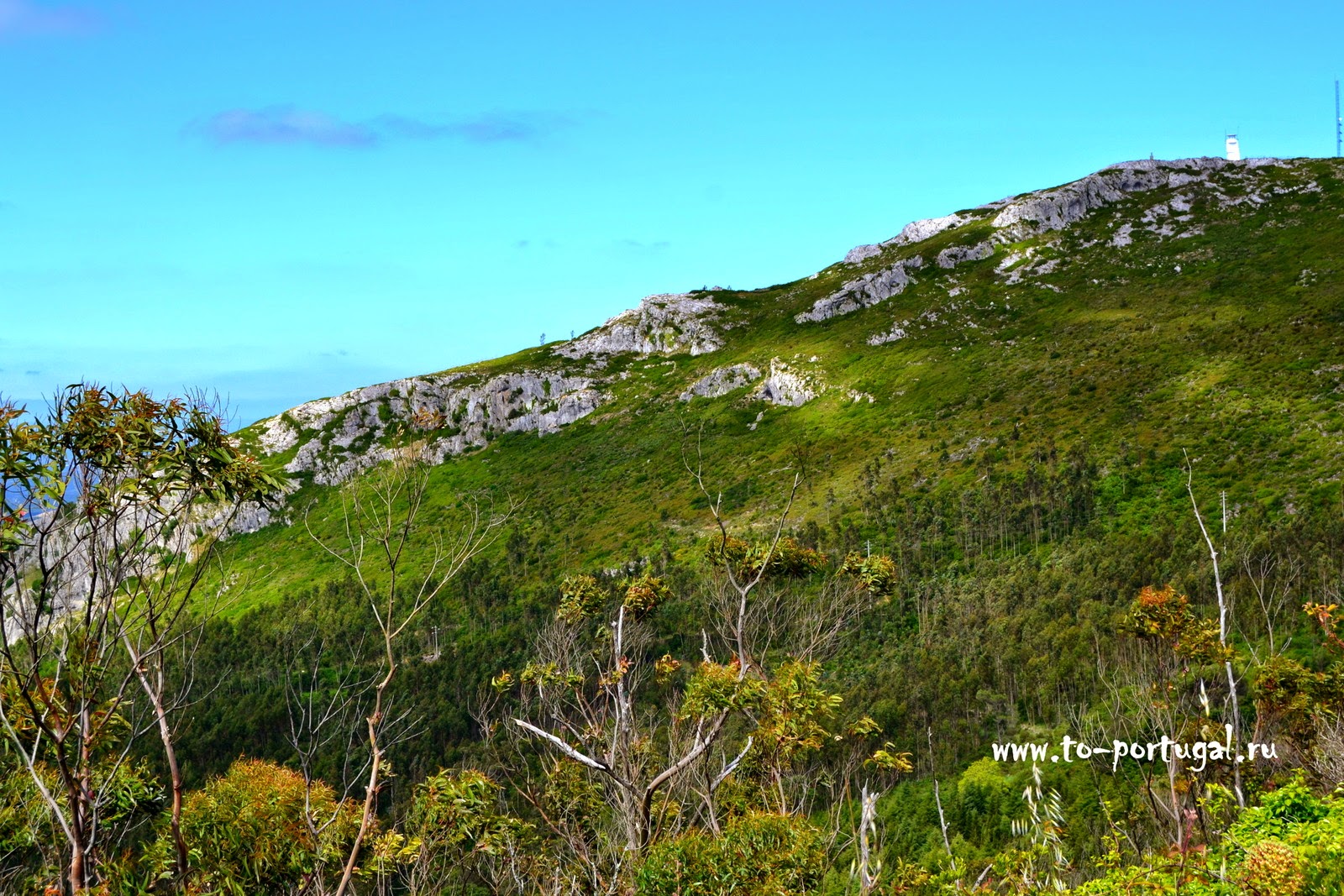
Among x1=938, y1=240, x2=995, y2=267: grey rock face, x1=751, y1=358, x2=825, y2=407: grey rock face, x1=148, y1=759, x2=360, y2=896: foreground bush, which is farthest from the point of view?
x1=938, y1=240, x2=995, y2=267: grey rock face

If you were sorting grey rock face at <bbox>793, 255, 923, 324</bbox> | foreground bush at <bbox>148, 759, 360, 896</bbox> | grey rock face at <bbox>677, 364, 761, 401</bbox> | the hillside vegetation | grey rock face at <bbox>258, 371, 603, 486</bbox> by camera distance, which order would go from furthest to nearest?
grey rock face at <bbox>793, 255, 923, 324</bbox> < grey rock face at <bbox>258, 371, 603, 486</bbox> < grey rock face at <bbox>677, 364, 761, 401</bbox> < the hillside vegetation < foreground bush at <bbox>148, 759, 360, 896</bbox>

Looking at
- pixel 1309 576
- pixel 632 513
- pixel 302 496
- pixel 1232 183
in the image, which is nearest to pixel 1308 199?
pixel 1232 183

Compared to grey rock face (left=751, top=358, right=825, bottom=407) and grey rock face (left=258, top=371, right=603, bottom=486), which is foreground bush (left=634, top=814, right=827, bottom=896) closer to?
grey rock face (left=751, top=358, right=825, bottom=407)

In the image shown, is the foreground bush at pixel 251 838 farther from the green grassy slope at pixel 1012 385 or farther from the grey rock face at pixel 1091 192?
the grey rock face at pixel 1091 192

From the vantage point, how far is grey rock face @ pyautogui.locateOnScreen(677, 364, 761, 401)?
158 metres

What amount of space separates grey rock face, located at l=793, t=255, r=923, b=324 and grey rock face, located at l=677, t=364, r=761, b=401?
2269 cm

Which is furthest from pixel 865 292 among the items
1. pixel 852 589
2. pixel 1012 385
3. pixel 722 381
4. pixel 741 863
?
pixel 741 863

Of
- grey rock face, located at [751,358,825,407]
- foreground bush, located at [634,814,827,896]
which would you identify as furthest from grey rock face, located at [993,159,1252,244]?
foreground bush, located at [634,814,827,896]

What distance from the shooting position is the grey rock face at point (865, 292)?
565 feet

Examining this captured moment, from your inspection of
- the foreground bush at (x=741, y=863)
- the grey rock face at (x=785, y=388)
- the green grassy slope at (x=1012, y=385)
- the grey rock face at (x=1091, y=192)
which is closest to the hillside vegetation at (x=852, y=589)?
the foreground bush at (x=741, y=863)

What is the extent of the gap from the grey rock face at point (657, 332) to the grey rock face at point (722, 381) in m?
17.7

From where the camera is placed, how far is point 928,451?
4729 inches

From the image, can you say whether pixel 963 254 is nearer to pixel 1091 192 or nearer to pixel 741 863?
pixel 1091 192

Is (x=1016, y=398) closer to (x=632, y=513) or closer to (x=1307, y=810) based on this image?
(x=632, y=513)
